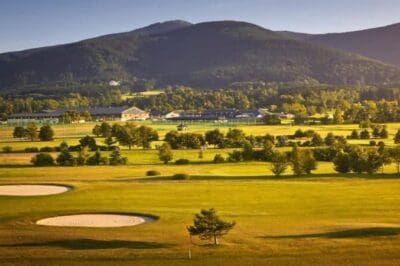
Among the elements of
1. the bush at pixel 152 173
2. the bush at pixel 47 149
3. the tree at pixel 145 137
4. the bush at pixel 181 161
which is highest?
the tree at pixel 145 137

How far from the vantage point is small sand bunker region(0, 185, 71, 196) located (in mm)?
61688

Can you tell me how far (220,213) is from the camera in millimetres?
47250

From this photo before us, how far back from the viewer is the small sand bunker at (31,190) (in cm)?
6169

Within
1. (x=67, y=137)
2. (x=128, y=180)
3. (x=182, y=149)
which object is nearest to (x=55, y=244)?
(x=128, y=180)

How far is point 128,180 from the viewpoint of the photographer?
229 feet

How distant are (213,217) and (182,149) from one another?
71.7m

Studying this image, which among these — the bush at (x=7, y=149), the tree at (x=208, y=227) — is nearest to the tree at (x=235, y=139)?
the bush at (x=7, y=149)

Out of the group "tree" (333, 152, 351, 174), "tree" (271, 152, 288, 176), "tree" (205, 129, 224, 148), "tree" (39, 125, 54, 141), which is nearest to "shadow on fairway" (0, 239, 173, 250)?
"tree" (271, 152, 288, 176)

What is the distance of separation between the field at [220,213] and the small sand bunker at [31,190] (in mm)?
2025

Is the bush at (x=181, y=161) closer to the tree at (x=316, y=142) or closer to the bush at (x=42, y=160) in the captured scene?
the bush at (x=42, y=160)

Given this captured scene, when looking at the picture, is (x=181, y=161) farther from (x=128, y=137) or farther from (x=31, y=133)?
(x=31, y=133)

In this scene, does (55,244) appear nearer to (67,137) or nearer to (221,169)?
(221,169)

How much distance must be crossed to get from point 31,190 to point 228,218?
26.9 meters

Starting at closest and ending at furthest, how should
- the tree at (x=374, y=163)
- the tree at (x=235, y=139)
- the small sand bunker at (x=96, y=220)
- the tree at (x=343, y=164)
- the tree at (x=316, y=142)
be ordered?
1. the small sand bunker at (x=96, y=220)
2. the tree at (x=374, y=163)
3. the tree at (x=343, y=164)
4. the tree at (x=316, y=142)
5. the tree at (x=235, y=139)
